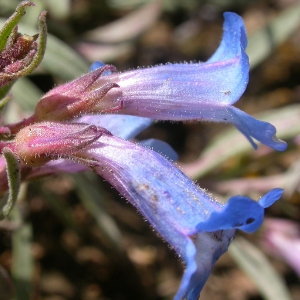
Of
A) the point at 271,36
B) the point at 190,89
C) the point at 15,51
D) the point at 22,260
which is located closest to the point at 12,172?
the point at 15,51

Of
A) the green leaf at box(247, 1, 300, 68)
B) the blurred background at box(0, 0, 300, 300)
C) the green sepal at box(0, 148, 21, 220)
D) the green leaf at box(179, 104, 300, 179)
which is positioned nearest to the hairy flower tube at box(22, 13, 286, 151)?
the green sepal at box(0, 148, 21, 220)

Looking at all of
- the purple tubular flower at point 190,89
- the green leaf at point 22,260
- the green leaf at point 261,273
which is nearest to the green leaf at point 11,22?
the purple tubular flower at point 190,89

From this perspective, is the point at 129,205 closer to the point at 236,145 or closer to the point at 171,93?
the point at 236,145

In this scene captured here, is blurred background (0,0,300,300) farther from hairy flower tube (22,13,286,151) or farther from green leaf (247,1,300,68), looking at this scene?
hairy flower tube (22,13,286,151)

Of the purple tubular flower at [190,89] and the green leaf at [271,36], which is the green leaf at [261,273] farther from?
the purple tubular flower at [190,89]

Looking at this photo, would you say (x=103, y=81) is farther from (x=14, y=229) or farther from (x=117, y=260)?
(x=117, y=260)

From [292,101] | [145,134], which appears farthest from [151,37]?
[292,101]
